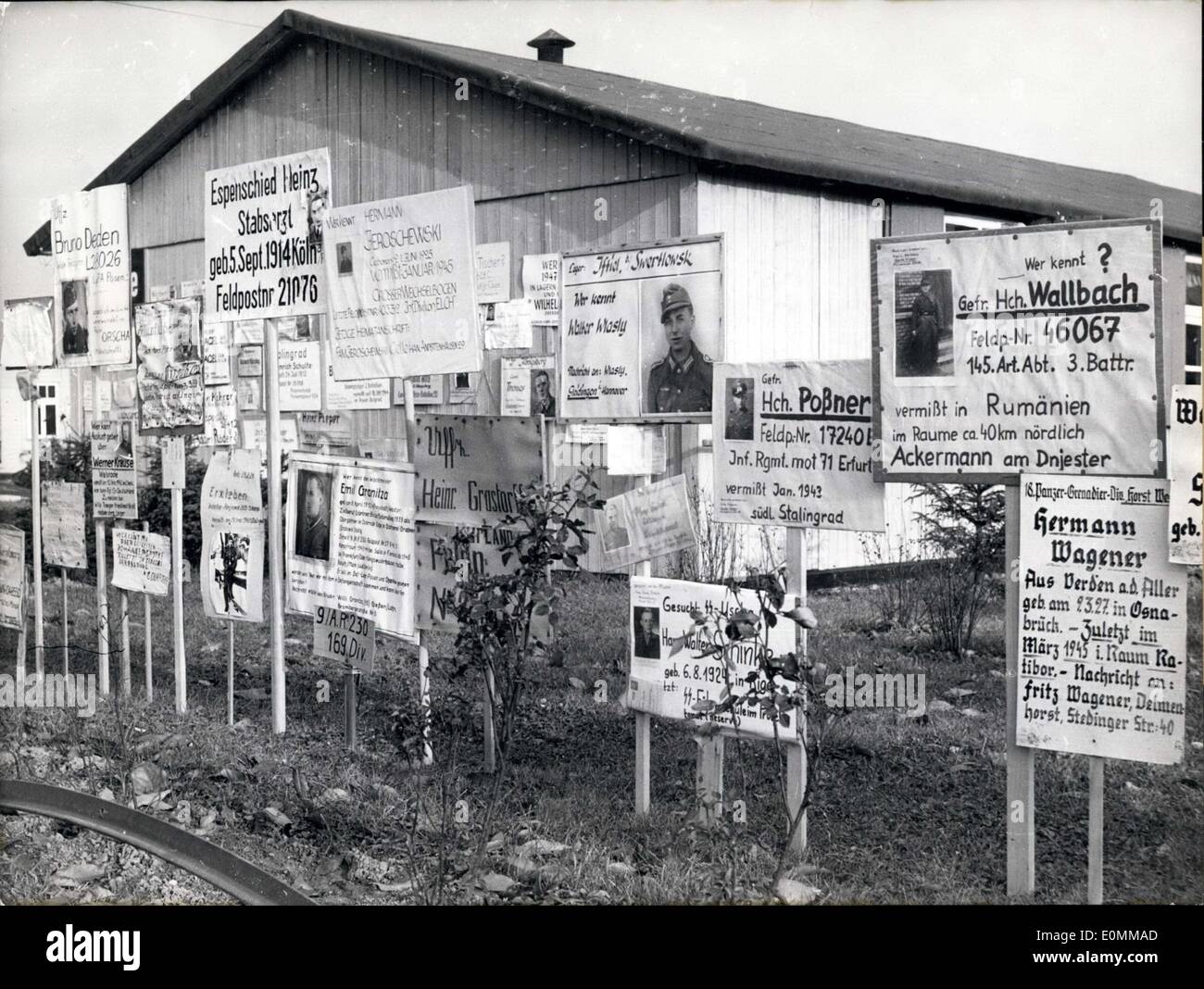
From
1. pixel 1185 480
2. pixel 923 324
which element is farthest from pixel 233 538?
pixel 1185 480

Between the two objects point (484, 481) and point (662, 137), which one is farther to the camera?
point (662, 137)

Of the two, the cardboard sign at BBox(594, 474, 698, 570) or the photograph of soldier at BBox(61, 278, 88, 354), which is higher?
the photograph of soldier at BBox(61, 278, 88, 354)

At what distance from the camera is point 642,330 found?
5.25 m

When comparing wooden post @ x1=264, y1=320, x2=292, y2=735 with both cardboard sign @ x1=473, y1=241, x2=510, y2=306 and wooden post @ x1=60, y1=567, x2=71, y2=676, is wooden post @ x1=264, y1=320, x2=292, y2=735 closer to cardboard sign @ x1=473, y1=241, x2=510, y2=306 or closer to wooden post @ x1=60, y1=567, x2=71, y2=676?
wooden post @ x1=60, y1=567, x2=71, y2=676

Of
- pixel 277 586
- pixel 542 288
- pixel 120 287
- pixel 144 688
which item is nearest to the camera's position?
pixel 277 586

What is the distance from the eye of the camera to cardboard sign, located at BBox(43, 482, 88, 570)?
7.10m

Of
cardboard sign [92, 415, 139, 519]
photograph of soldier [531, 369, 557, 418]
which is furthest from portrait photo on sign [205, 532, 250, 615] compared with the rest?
photograph of soldier [531, 369, 557, 418]

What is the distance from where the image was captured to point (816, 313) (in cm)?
827

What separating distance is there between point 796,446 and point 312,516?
8.26 ft

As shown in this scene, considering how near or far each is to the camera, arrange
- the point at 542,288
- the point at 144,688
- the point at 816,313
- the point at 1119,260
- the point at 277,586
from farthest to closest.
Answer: the point at 542,288
the point at 816,313
the point at 144,688
the point at 277,586
the point at 1119,260

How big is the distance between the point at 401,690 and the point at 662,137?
3.18m
